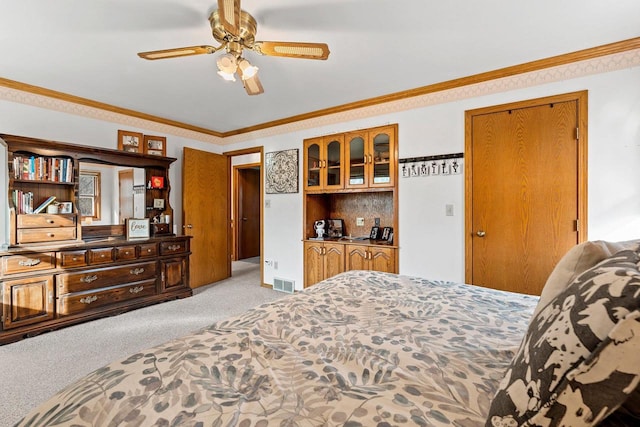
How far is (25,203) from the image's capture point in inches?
115

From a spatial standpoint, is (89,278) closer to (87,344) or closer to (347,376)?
(87,344)

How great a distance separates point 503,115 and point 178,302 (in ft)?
13.9

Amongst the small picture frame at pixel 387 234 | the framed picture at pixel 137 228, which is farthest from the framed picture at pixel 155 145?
the small picture frame at pixel 387 234

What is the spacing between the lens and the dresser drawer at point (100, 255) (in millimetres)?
3084

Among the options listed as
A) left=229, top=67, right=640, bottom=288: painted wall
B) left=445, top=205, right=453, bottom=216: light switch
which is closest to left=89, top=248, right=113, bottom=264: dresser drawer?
left=229, top=67, right=640, bottom=288: painted wall

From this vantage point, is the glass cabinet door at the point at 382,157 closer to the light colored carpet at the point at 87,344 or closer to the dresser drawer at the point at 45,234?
the light colored carpet at the point at 87,344

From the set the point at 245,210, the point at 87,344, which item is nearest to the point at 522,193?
the point at 87,344

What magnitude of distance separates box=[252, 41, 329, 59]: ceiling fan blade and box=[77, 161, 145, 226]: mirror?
2.81 m

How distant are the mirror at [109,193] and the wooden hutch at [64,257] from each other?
87mm

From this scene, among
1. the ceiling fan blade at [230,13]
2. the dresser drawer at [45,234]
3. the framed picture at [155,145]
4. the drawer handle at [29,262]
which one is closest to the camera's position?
the ceiling fan blade at [230,13]

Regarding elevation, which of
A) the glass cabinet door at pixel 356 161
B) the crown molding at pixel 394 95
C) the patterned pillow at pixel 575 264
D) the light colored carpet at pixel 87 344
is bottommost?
the light colored carpet at pixel 87 344

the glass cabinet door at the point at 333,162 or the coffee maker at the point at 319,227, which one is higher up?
the glass cabinet door at the point at 333,162

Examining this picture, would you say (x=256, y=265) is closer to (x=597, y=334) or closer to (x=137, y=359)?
(x=137, y=359)

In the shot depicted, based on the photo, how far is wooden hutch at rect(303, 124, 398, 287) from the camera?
3.43m
